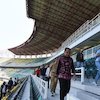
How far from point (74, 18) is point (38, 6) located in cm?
523

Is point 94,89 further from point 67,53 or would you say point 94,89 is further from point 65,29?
point 65,29

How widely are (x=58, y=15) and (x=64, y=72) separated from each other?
3396cm

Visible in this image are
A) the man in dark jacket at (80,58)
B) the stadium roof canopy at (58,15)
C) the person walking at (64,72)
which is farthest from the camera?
the stadium roof canopy at (58,15)

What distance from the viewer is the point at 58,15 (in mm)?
39500

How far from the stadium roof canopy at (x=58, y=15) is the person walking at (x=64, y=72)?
24.6 meters

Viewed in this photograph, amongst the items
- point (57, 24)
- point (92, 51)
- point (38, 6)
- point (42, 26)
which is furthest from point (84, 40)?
point (42, 26)

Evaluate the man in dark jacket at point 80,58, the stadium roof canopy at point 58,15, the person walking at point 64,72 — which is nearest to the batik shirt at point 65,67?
the person walking at point 64,72

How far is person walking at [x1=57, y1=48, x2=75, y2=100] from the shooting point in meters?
5.90

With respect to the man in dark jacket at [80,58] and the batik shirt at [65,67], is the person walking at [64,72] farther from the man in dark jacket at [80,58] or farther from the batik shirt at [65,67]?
the man in dark jacket at [80,58]

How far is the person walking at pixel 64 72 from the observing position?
5898 mm

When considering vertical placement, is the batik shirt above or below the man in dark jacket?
below

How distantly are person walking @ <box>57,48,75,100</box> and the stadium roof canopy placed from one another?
24606mm

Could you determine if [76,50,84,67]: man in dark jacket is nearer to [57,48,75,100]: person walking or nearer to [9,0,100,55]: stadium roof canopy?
[57,48,75,100]: person walking

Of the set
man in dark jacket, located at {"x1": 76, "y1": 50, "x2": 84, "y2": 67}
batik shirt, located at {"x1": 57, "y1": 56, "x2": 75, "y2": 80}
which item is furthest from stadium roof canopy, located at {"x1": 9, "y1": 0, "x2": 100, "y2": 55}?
batik shirt, located at {"x1": 57, "y1": 56, "x2": 75, "y2": 80}
